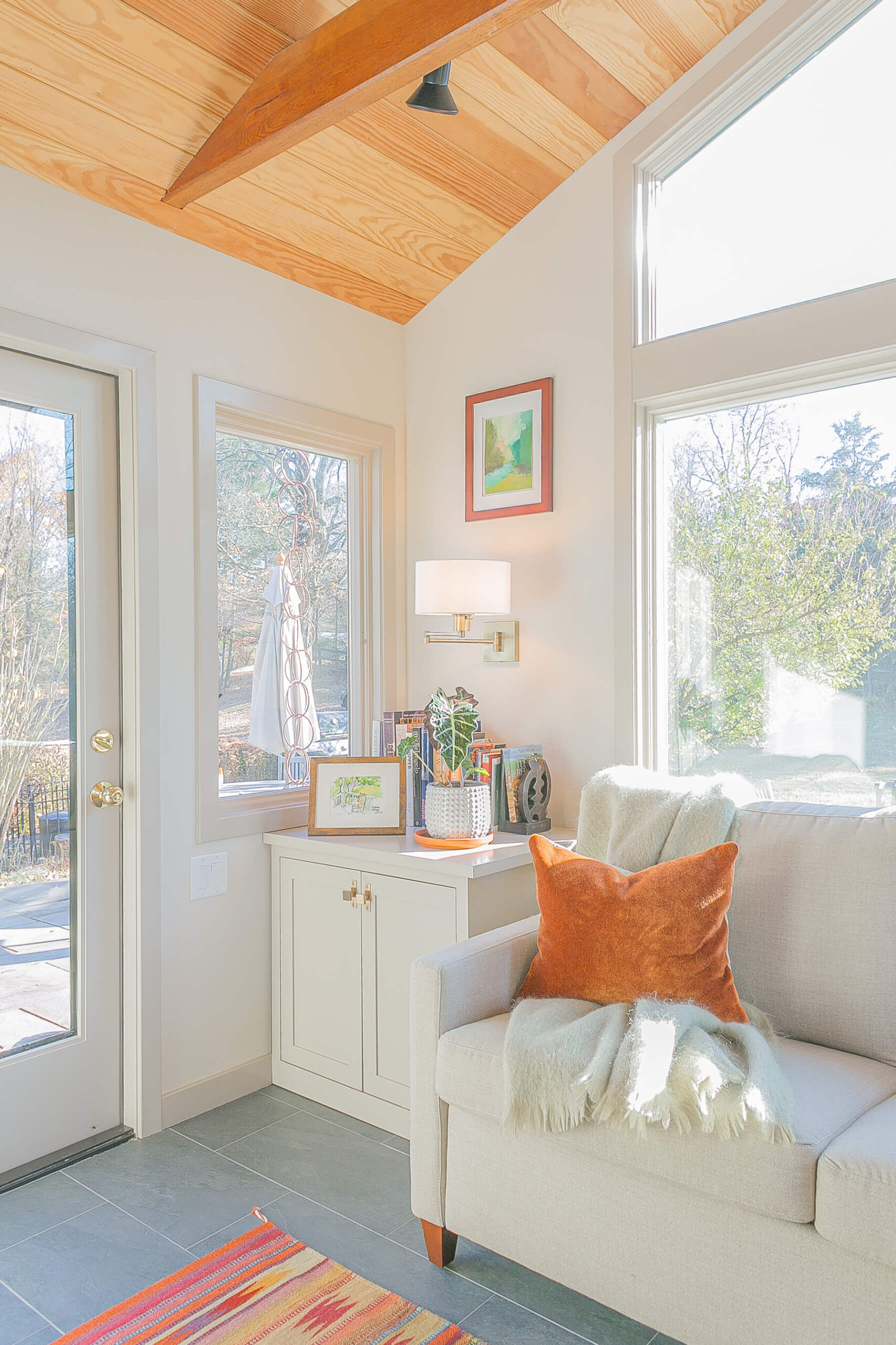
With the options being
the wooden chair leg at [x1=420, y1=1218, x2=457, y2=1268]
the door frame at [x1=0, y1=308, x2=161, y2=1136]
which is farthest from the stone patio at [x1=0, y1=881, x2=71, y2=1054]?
the wooden chair leg at [x1=420, y1=1218, x2=457, y2=1268]

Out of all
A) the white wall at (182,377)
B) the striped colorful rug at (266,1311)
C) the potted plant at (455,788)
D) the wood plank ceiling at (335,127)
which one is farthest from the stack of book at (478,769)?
the wood plank ceiling at (335,127)

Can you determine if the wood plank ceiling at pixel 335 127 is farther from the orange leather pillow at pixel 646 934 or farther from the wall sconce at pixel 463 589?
the orange leather pillow at pixel 646 934

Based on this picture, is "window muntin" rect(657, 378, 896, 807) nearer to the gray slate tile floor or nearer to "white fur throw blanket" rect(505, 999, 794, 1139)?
"white fur throw blanket" rect(505, 999, 794, 1139)

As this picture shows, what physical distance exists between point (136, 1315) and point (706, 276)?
2787 millimetres

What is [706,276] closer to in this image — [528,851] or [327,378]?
[327,378]

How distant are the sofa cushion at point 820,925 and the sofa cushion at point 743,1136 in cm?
7

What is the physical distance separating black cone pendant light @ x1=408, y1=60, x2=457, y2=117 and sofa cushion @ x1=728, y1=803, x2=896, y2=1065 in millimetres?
1858

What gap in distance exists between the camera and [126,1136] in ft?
8.21

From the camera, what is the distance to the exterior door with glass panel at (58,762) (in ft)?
7.65

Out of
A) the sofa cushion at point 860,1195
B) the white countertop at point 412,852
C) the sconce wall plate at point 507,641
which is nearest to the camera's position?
the sofa cushion at point 860,1195

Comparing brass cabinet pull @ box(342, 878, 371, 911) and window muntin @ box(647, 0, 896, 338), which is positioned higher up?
window muntin @ box(647, 0, 896, 338)

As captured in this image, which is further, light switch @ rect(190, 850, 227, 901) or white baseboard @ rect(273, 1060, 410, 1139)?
light switch @ rect(190, 850, 227, 901)

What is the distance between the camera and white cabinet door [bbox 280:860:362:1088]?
2.66 metres

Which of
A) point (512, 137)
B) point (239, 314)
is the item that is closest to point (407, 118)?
point (512, 137)
